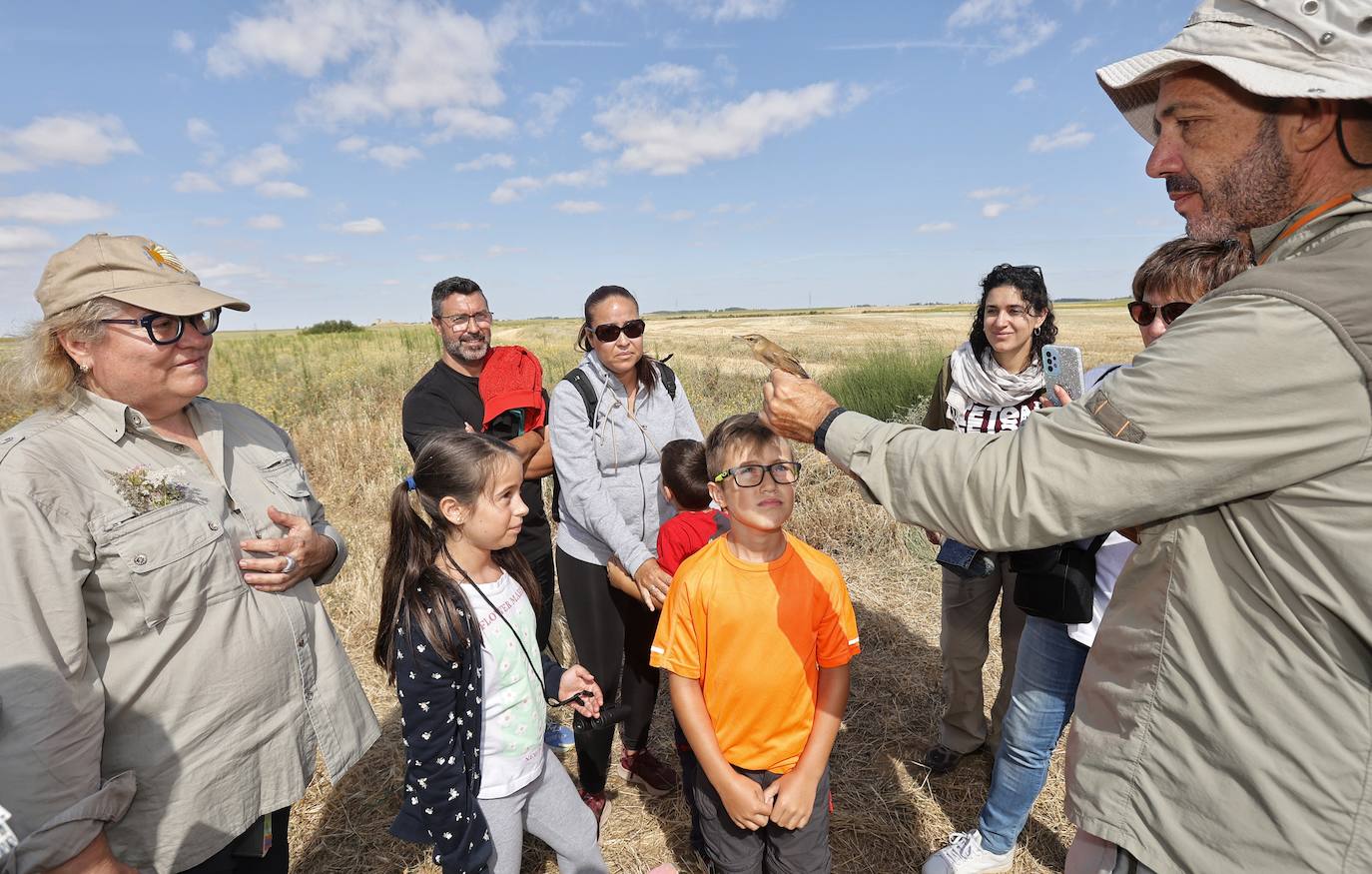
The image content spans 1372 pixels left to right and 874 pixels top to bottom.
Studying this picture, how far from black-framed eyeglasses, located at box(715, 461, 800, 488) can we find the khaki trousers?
60.7 inches

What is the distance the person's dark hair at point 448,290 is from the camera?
383cm

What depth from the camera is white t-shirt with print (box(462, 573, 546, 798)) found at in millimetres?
2033

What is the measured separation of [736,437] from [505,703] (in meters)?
1.12

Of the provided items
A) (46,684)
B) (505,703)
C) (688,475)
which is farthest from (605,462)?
(46,684)

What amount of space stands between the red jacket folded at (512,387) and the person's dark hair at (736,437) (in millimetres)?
1597

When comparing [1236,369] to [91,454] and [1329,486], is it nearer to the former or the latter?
→ [1329,486]

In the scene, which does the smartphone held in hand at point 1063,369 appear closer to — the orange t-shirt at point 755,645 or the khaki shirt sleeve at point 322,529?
the orange t-shirt at point 755,645

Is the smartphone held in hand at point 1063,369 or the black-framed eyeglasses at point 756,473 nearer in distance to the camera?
the black-framed eyeglasses at point 756,473

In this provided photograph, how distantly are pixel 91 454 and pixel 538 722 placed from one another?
143 centimetres

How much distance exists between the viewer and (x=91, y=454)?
161 centimetres

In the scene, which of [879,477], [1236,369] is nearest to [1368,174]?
[1236,369]

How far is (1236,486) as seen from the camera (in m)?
1.06

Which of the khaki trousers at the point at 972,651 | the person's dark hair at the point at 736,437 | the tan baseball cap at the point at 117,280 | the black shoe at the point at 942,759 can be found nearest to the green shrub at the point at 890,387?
the khaki trousers at the point at 972,651

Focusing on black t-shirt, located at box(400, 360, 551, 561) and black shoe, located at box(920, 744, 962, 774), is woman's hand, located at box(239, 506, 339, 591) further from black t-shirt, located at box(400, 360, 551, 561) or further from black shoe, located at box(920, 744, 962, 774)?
black shoe, located at box(920, 744, 962, 774)
